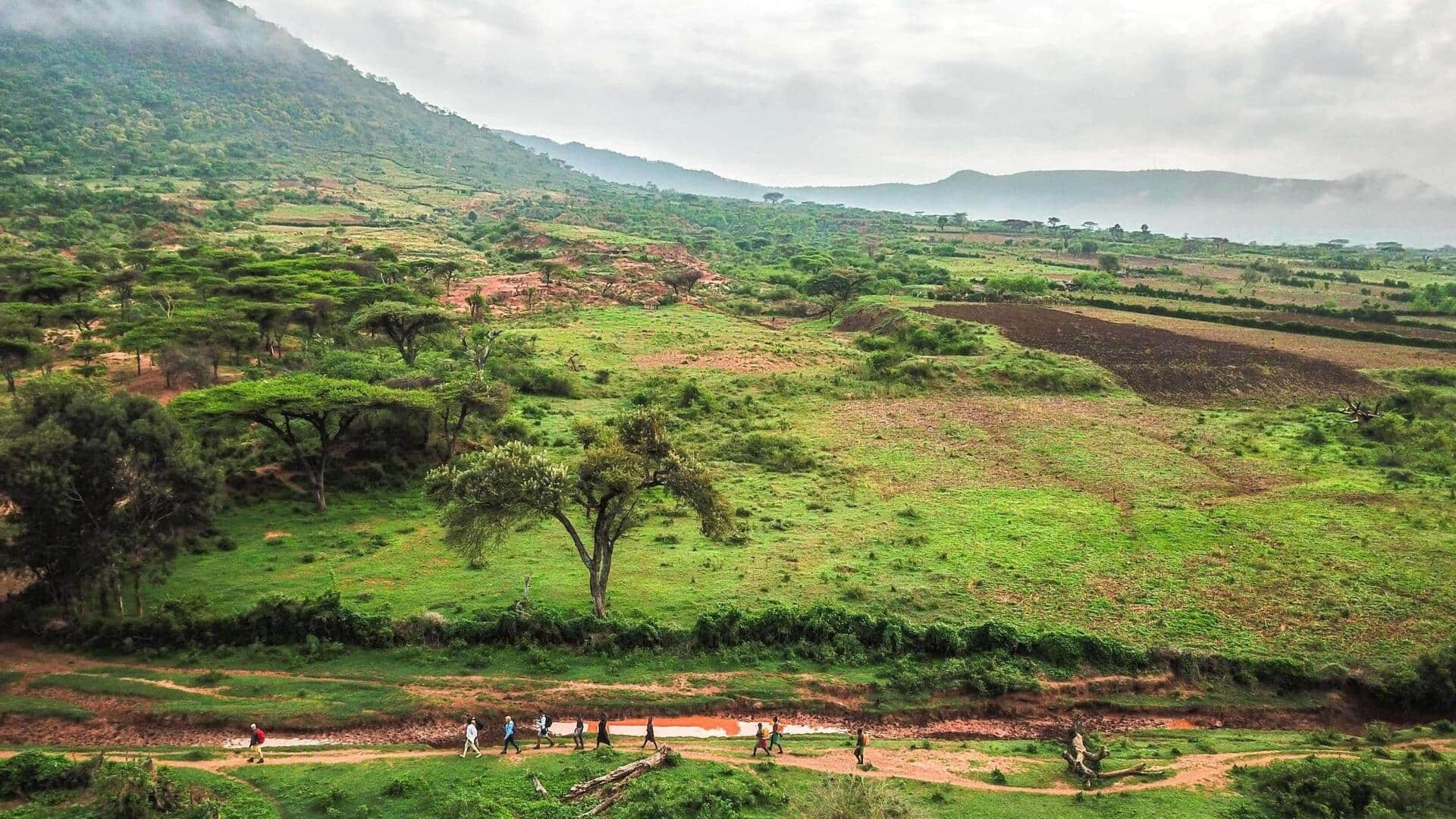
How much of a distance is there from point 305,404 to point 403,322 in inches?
676

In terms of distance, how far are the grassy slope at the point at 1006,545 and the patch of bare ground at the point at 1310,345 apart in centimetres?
2296

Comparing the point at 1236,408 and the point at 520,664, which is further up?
the point at 1236,408

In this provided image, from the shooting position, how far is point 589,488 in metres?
19.0

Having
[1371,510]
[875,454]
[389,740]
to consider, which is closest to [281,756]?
[389,740]

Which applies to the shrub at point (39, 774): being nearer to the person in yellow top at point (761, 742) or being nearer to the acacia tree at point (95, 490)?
the acacia tree at point (95, 490)

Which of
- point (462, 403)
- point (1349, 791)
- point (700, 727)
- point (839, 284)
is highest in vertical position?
point (839, 284)

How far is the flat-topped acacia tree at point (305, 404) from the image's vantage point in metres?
24.1

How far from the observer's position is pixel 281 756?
49.1 ft

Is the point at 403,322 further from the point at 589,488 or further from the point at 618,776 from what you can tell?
the point at 618,776

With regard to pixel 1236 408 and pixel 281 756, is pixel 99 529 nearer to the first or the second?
pixel 281 756

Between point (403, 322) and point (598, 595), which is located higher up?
point (403, 322)

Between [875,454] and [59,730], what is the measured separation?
30.0 m

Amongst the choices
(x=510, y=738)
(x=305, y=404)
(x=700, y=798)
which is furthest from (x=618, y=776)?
(x=305, y=404)

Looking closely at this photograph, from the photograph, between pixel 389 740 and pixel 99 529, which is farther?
pixel 99 529
